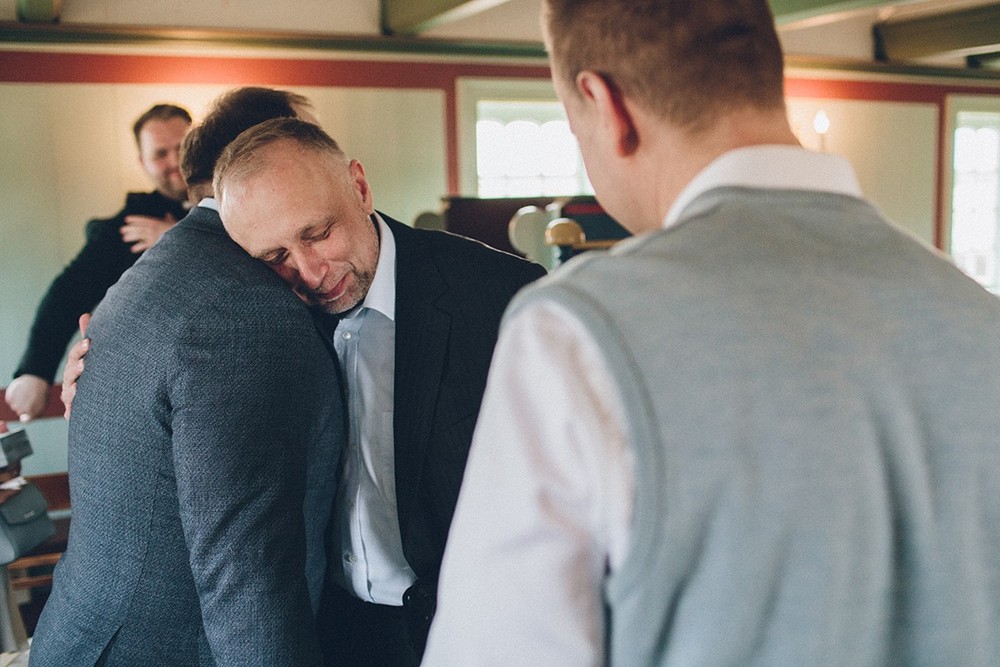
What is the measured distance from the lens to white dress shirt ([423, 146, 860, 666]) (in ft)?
2.06

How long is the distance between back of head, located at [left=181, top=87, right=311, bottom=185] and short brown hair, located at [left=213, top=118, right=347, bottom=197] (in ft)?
0.27

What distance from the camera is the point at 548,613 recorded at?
640mm

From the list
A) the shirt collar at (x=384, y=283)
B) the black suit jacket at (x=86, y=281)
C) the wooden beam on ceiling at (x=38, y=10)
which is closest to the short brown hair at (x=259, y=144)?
the shirt collar at (x=384, y=283)

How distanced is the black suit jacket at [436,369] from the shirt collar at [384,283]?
2 cm

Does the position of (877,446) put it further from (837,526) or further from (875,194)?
(875,194)

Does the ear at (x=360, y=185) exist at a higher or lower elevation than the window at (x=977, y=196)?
higher

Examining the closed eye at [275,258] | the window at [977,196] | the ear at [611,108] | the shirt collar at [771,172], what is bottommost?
the window at [977,196]

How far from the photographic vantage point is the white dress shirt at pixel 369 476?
1.58m

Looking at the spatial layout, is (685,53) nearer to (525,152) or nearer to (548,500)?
(548,500)

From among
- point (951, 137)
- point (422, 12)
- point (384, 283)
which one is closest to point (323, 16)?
point (422, 12)

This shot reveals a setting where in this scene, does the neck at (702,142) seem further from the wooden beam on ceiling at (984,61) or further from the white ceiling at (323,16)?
the wooden beam on ceiling at (984,61)

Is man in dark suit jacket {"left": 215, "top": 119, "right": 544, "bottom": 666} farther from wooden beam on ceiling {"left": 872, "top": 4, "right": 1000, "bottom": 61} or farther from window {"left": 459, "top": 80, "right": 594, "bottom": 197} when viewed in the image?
wooden beam on ceiling {"left": 872, "top": 4, "right": 1000, "bottom": 61}

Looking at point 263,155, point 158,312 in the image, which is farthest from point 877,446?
point 263,155

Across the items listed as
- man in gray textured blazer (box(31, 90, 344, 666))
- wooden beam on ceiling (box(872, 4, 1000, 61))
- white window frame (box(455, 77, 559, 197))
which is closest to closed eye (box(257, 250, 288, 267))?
man in gray textured blazer (box(31, 90, 344, 666))
